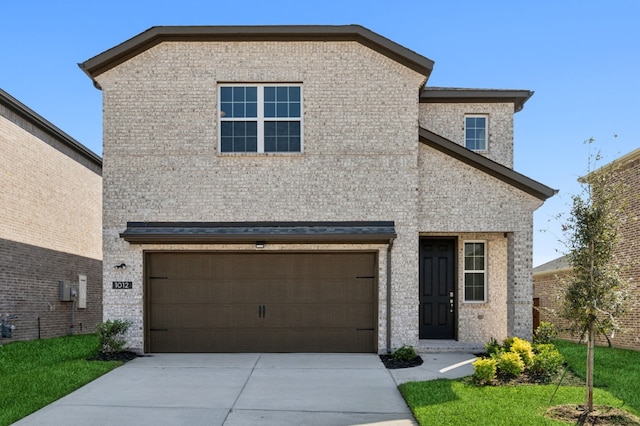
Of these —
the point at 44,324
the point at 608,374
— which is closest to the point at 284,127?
the point at 608,374

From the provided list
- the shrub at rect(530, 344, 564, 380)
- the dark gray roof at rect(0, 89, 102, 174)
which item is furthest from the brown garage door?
the dark gray roof at rect(0, 89, 102, 174)

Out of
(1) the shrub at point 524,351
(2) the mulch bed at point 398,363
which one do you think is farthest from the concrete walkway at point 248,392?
(1) the shrub at point 524,351

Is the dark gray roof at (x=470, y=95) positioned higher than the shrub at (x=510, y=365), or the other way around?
the dark gray roof at (x=470, y=95)

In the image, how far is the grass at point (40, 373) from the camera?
7.96 meters

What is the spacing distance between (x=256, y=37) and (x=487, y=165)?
6117mm

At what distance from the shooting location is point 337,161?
12461mm

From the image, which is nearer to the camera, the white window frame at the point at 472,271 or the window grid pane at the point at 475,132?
the white window frame at the point at 472,271

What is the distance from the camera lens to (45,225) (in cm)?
1778

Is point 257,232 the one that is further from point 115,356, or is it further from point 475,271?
point 475,271

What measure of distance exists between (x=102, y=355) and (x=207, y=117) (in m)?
5.83

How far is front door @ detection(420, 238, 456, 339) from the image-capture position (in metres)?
13.7

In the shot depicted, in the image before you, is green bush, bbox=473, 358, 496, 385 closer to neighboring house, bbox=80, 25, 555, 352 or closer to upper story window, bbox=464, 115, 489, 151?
neighboring house, bbox=80, 25, 555, 352

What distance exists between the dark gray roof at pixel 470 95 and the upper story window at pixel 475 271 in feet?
13.1

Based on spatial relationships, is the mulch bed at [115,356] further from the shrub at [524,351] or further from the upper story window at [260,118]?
the shrub at [524,351]
